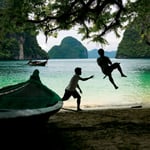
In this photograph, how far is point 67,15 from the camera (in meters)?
11.6

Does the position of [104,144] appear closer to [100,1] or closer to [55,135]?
[55,135]

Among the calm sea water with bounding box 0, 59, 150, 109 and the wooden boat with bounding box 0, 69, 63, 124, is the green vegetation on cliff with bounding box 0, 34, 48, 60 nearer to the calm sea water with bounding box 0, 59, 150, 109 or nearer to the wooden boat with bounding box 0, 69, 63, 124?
the calm sea water with bounding box 0, 59, 150, 109

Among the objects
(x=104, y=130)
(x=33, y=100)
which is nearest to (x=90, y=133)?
(x=104, y=130)

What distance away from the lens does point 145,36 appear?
1631 cm

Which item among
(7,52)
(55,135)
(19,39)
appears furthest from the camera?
(19,39)

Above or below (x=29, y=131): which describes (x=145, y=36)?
above

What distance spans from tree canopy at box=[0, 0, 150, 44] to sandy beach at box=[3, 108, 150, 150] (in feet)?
11.2

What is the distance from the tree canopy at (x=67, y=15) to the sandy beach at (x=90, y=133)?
135 inches

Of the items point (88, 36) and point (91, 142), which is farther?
point (88, 36)

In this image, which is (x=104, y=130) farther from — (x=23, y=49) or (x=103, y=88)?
(x=23, y=49)

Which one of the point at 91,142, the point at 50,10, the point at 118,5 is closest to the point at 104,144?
the point at 91,142

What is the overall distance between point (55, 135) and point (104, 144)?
5.00 feet

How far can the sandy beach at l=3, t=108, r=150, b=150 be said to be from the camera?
22.4ft

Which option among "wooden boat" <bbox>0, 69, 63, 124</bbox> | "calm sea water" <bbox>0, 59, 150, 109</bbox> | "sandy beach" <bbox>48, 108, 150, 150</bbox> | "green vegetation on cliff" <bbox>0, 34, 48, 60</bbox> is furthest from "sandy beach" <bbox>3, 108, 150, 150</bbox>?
"green vegetation on cliff" <bbox>0, 34, 48, 60</bbox>
